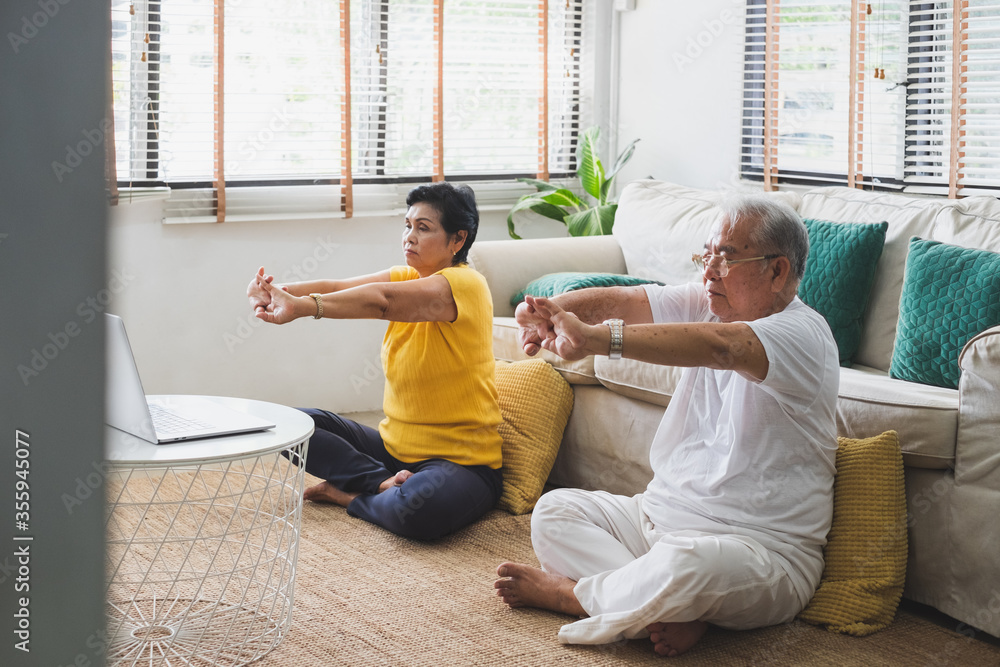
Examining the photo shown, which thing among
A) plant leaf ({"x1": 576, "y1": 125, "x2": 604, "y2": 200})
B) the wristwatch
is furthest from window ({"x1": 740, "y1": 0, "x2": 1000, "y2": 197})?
the wristwatch

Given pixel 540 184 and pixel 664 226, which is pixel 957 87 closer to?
pixel 664 226

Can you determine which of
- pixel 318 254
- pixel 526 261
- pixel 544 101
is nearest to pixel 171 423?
pixel 526 261

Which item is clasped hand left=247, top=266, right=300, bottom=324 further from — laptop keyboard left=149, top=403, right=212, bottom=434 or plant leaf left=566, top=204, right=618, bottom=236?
plant leaf left=566, top=204, right=618, bottom=236

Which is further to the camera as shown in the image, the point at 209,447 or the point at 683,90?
the point at 683,90

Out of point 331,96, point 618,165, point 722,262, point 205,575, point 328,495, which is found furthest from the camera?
point 618,165

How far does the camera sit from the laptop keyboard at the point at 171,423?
1698 mm

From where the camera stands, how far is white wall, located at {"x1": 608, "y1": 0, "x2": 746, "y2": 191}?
3.73 m

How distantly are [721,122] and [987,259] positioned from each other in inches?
67.0

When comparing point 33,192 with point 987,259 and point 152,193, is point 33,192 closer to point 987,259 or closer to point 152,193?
point 987,259

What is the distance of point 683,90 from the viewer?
13.0 feet

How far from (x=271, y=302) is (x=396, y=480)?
621 mm

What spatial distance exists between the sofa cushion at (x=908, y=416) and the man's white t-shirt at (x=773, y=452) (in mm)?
215

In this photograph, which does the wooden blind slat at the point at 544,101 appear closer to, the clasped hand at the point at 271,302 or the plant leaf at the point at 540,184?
the plant leaf at the point at 540,184

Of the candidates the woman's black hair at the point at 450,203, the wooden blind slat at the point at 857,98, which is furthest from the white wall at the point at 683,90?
the woman's black hair at the point at 450,203
